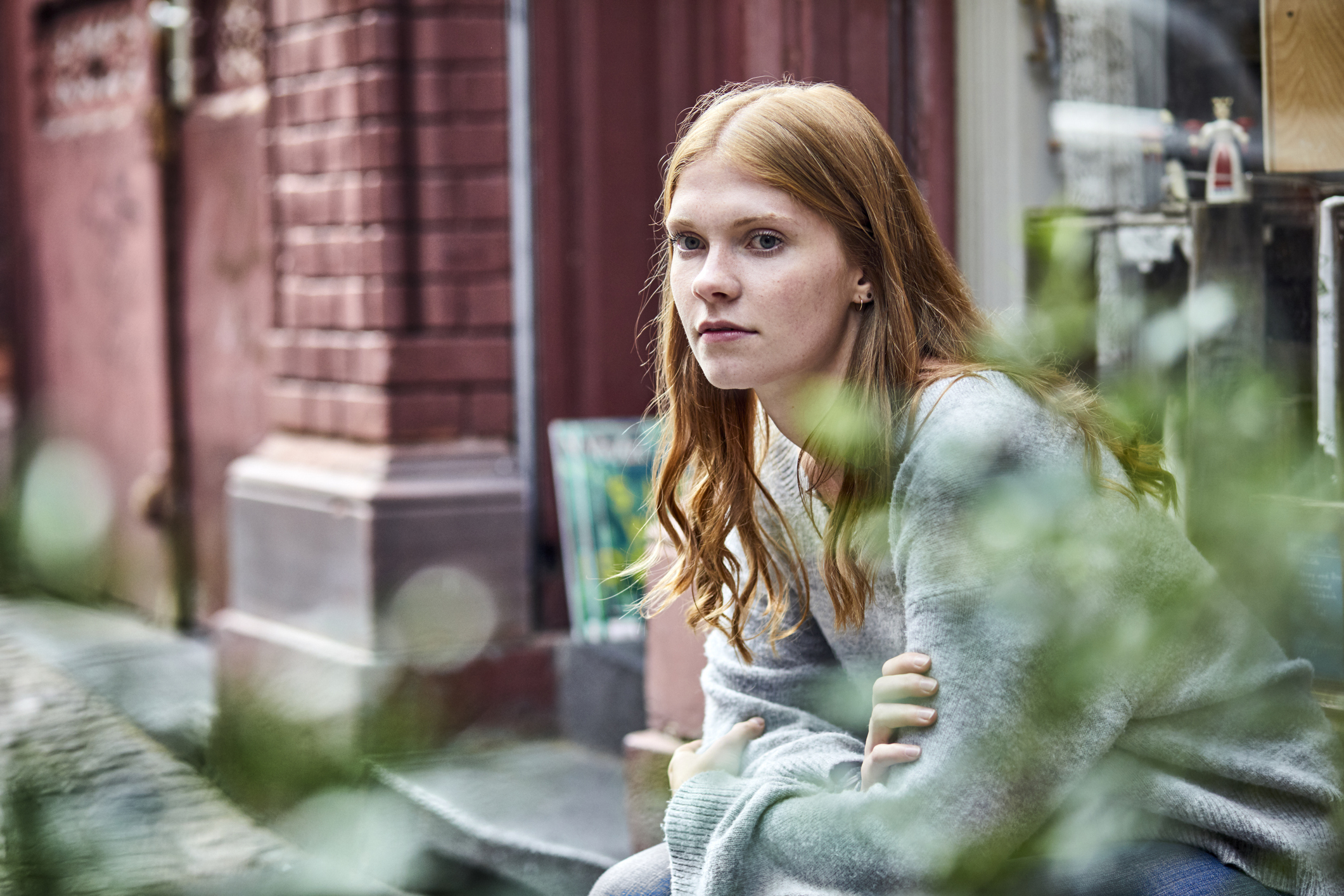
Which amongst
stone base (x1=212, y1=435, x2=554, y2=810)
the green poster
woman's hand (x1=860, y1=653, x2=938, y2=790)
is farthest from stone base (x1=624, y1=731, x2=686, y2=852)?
woman's hand (x1=860, y1=653, x2=938, y2=790)

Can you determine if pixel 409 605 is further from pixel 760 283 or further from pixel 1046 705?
pixel 1046 705

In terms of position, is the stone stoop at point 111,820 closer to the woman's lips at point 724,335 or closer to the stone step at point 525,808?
the stone step at point 525,808

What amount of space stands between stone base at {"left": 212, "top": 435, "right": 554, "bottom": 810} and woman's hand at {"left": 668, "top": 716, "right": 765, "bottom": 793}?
7.87 feet

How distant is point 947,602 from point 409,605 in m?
3.12

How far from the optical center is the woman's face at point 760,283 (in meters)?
1.86

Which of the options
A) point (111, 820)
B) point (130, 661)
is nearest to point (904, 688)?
point (111, 820)

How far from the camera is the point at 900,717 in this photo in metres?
1.73

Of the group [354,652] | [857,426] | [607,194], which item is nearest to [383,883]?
[354,652]

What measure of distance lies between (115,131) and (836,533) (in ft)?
19.6

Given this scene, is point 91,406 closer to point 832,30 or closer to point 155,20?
point 155,20

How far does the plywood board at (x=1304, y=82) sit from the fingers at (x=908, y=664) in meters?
1.37

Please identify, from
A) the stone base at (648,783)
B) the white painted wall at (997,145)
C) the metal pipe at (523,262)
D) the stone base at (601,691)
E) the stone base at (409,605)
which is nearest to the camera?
the stone base at (648,783)

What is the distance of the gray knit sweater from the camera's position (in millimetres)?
1652

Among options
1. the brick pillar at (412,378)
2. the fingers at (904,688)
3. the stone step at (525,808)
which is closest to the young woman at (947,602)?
the fingers at (904,688)
